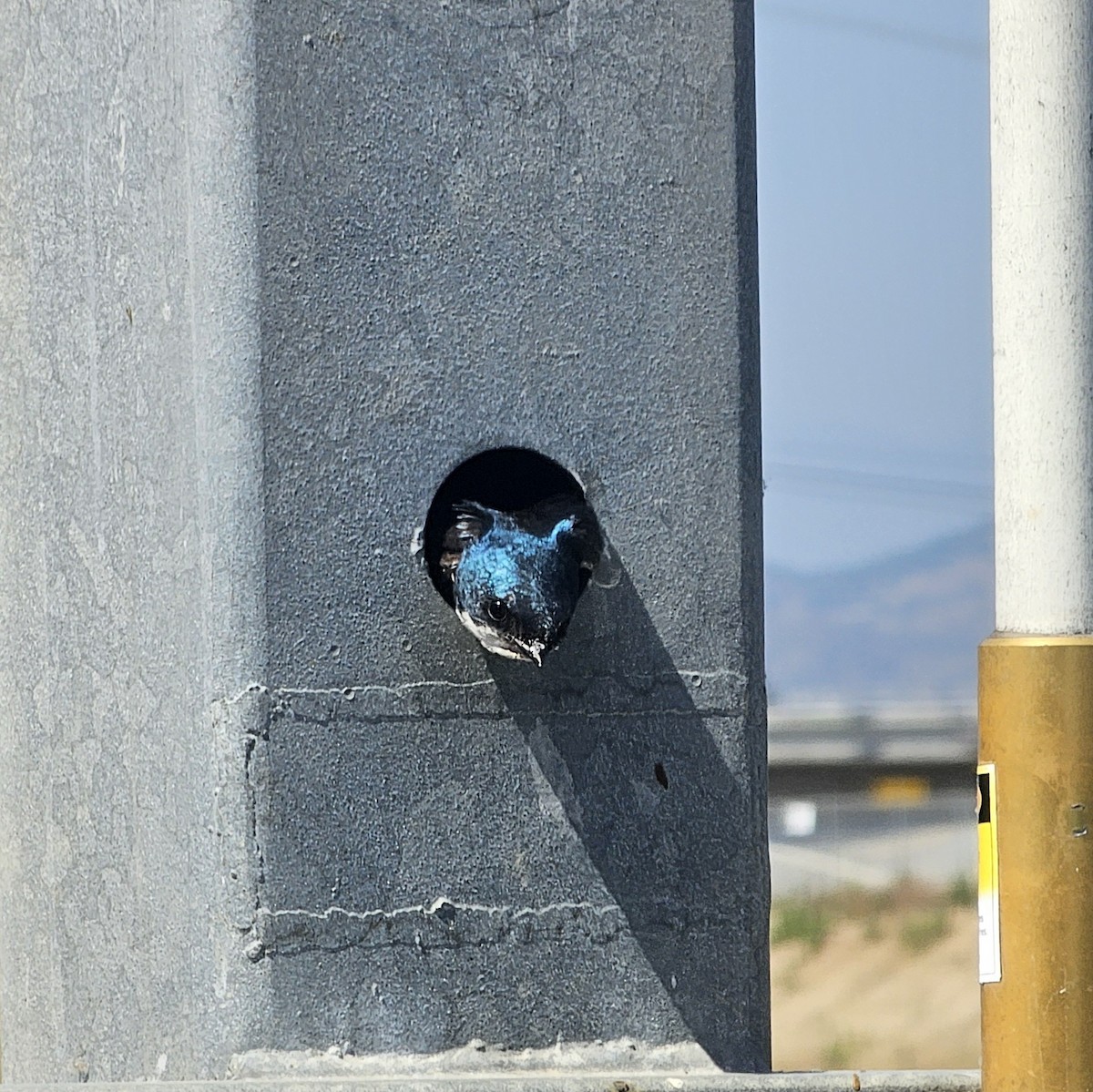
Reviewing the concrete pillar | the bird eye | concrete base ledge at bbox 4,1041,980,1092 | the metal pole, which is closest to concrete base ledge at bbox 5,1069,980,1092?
concrete base ledge at bbox 4,1041,980,1092

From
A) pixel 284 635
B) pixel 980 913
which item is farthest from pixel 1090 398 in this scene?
pixel 284 635

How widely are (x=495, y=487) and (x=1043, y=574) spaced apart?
1.15 meters

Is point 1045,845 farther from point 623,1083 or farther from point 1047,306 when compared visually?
point 623,1083

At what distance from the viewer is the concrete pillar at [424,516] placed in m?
3.20

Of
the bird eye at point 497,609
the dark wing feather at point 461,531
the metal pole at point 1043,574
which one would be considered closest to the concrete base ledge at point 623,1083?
the metal pole at point 1043,574

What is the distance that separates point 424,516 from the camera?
3246 mm

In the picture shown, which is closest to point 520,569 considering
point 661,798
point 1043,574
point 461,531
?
point 461,531

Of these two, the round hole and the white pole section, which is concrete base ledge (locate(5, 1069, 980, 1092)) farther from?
the white pole section

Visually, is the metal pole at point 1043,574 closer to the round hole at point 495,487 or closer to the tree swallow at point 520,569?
the tree swallow at point 520,569

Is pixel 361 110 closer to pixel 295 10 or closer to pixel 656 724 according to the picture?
pixel 295 10

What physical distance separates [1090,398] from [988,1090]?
86 centimetres

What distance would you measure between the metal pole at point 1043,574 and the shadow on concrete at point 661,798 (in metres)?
0.91

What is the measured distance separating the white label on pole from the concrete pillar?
0.90m

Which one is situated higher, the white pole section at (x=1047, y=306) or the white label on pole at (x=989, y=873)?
the white pole section at (x=1047, y=306)
